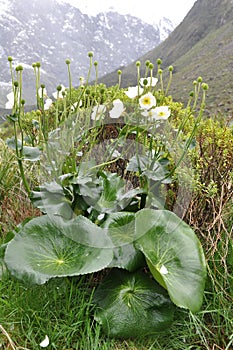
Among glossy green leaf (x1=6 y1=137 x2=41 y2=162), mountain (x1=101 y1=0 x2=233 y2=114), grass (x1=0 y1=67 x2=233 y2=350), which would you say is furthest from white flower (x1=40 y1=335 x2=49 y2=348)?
mountain (x1=101 y1=0 x2=233 y2=114)

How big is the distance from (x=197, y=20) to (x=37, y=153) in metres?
74.5

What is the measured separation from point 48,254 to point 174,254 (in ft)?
1.58

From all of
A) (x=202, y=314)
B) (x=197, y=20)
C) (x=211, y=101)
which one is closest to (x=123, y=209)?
(x=202, y=314)

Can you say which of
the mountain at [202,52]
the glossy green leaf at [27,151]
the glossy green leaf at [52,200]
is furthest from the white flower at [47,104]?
the mountain at [202,52]

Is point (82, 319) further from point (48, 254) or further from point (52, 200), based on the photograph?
point (52, 200)

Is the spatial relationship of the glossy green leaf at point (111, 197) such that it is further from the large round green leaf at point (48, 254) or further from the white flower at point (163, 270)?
the white flower at point (163, 270)

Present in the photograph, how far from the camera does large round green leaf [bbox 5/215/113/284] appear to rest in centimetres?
133

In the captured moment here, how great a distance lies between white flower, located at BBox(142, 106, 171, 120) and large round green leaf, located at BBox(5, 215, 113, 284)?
0.54 meters

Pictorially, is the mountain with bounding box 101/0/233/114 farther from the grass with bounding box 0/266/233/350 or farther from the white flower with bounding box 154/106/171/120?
the grass with bounding box 0/266/233/350

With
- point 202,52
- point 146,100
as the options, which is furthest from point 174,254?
point 202,52

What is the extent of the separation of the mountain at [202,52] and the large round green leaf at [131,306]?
19995 mm

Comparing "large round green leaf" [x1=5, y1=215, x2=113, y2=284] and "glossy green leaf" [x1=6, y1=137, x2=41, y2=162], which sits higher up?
"glossy green leaf" [x1=6, y1=137, x2=41, y2=162]

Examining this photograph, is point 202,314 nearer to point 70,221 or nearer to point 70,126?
point 70,221

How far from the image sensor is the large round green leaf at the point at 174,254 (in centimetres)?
136
